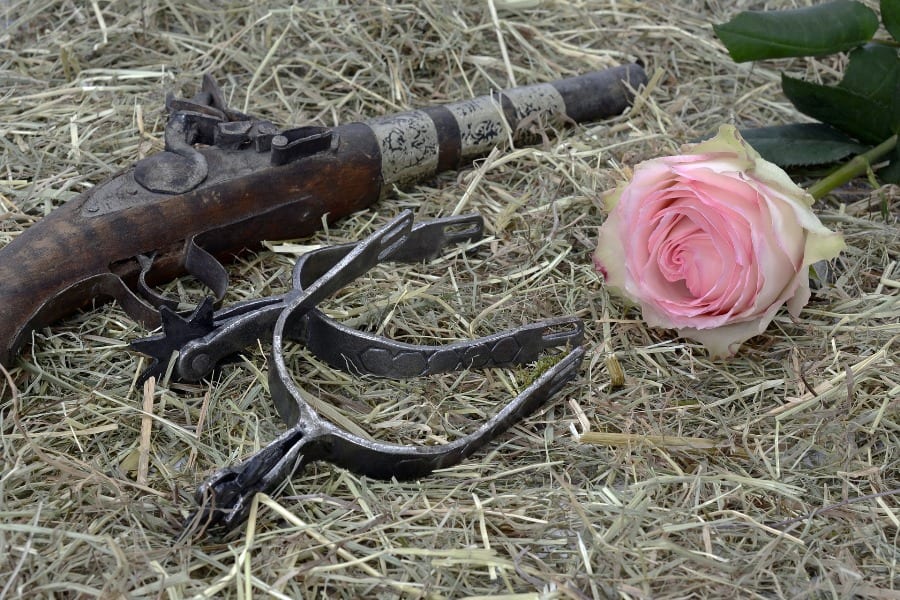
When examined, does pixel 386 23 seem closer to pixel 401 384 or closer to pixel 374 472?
pixel 401 384

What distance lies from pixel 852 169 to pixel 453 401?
1.04 m

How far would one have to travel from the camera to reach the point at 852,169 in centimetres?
213

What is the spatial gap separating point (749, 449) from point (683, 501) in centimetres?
19

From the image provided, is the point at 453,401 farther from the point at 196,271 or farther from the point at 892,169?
the point at 892,169

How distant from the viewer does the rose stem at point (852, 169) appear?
2.08 meters

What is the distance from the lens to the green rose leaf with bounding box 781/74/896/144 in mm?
2135

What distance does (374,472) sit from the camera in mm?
1602

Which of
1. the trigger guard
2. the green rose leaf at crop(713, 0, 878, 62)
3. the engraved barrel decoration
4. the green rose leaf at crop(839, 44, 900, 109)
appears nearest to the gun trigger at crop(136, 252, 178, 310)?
the trigger guard

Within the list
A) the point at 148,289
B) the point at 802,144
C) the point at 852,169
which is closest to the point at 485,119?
the point at 802,144

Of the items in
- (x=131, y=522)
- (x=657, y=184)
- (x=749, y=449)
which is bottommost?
(x=749, y=449)

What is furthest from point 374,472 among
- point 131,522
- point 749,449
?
point 749,449

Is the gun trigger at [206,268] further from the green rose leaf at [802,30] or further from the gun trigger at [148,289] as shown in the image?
the green rose leaf at [802,30]

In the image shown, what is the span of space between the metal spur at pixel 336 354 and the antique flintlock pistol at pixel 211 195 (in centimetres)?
14

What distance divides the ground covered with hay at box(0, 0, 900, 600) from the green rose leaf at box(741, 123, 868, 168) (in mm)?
124
